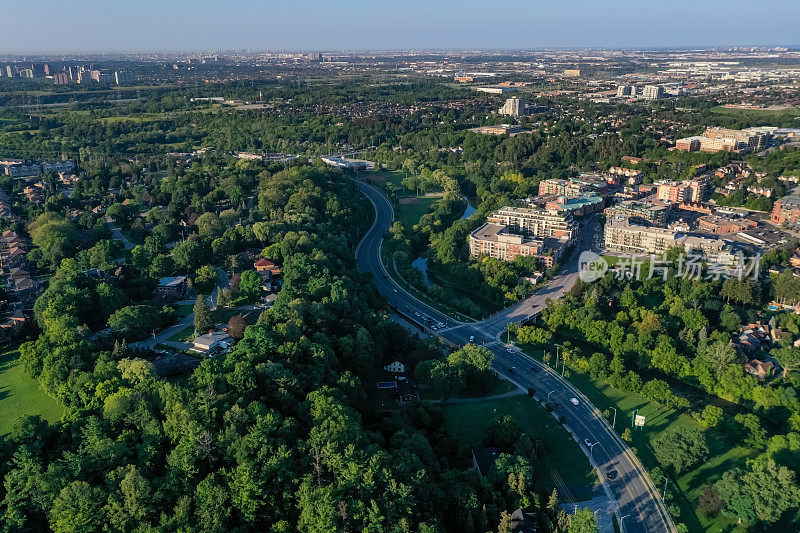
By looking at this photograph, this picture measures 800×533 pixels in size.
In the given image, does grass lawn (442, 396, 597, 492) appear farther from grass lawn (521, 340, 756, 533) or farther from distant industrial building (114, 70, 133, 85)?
distant industrial building (114, 70, 133, 85)

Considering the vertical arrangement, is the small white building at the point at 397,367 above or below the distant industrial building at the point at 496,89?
below

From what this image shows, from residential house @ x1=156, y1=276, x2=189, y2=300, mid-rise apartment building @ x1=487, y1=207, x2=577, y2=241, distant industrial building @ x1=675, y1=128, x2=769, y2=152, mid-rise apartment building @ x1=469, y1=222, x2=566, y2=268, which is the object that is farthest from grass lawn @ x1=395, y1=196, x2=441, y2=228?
distant industrial building @ x1=675, y1=128, x2=769, y2=152

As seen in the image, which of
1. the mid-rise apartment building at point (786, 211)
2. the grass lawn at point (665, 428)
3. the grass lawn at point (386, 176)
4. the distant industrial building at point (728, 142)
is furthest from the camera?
the distant industrial building at point (728, 142)

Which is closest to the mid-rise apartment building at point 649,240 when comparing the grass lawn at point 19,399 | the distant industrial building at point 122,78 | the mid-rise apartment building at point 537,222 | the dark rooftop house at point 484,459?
the mid-rise apartment building at point 537,222

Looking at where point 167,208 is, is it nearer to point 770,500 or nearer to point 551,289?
point 551,289

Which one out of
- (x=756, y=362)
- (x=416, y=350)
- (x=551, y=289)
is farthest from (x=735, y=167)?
(x=416, y=350)

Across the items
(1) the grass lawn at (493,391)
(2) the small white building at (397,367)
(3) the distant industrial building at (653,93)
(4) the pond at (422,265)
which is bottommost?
(1) the grass lawn at (493,391)

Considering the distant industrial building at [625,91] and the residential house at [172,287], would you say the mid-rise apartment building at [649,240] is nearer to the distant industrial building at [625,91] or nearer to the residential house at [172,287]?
the residential house at [172,287]
